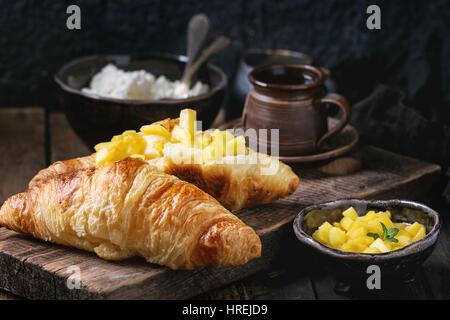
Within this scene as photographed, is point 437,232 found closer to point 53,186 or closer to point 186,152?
point 186,152

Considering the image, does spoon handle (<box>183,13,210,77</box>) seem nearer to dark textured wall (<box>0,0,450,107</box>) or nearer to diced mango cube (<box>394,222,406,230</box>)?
dark textured wall (<box>0,0,450,107</box>)

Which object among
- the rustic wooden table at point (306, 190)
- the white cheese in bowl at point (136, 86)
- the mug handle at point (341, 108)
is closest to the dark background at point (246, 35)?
the rustic wooden table at point (306, 190)

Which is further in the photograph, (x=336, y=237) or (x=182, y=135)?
(x=182, y=135)

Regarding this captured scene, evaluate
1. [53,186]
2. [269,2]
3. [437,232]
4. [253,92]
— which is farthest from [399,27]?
[53,186]

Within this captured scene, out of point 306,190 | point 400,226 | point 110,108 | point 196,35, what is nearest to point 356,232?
point 400,226

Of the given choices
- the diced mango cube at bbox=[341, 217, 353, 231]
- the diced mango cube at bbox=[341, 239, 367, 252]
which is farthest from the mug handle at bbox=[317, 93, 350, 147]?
the diced mango cube at bbox=[341, 239, 367, 252]

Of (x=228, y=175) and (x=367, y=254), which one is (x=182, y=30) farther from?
(x=367, y=254)
